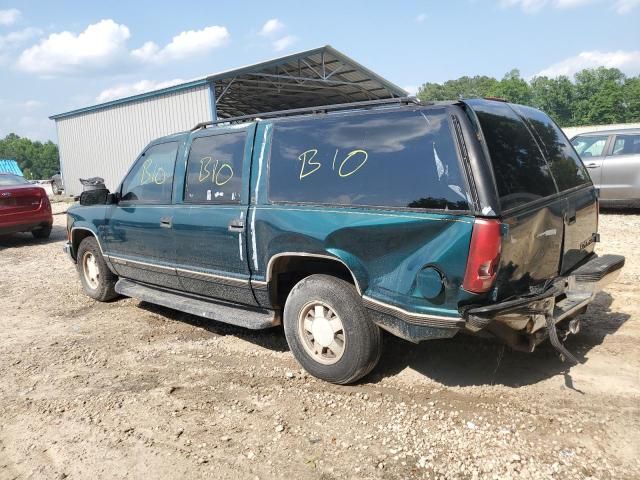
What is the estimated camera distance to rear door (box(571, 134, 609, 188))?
9773 mm

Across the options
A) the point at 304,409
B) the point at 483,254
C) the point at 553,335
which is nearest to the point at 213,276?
the point at 304,409

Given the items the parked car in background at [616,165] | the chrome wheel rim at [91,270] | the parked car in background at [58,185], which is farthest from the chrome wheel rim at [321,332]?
the parked car in background at [58,185]

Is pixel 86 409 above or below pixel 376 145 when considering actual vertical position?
below

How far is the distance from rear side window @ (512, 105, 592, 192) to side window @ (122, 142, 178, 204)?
119 inches

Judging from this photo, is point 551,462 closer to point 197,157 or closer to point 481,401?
point 481,401

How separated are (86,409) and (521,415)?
286 cm

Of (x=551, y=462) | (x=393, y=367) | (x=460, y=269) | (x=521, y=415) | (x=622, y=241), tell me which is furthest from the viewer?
(x=622, y=241)

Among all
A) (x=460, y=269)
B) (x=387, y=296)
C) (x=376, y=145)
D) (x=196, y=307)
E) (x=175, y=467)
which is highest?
(x=376, y=145)

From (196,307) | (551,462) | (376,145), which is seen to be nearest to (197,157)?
(196,307)

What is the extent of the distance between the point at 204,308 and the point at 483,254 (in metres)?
2.58

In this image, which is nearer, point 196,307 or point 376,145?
point 376,145

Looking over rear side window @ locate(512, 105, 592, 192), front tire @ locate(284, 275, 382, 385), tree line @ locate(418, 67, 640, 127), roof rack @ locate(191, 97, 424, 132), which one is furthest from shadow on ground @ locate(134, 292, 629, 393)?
tree line @ locate(418, 67, 640, 127)

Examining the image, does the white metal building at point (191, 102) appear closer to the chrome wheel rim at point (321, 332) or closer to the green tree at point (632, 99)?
the chrome wheel rim at point (321, 332)

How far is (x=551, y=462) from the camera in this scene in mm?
2682
